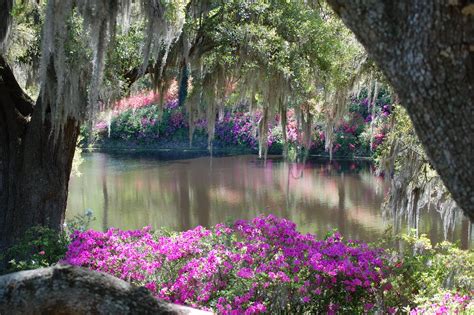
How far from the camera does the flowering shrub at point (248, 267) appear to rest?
14.4ft

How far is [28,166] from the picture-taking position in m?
6.64

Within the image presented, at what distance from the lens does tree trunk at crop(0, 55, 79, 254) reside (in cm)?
662

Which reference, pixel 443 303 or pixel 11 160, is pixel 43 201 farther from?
pixel 443 303

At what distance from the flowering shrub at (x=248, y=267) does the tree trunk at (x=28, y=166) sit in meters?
1.29

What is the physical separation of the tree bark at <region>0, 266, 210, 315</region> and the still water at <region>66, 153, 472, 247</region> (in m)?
7.04

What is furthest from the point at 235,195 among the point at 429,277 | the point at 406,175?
the point at 429,277

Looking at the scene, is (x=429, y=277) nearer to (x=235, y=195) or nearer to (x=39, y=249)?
(x=39, y=249)

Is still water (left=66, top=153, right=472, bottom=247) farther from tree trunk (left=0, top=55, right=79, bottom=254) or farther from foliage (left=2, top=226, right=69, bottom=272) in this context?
foliage (left=2, top=226, right=69, bottom=272)

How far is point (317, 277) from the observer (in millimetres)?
4465

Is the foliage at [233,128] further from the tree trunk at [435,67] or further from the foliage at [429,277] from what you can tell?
the tree trunk at [435,67]

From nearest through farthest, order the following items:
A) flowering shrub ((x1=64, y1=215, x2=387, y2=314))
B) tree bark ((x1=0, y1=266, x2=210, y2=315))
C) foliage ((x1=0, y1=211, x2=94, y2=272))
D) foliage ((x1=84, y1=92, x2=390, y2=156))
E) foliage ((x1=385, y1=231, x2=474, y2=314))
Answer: tree bark ((x1=0, y1=266, x2=210, y2=315)) → flowering shrub ((x1=64, y1=215, x2=387, y2=314)) → foliage ((x1=385, y1=231, x2=474, y2=314)) → foliage ((x1=0, y1=211, x2=94, y2=272)) → foliage ((x1=84, y1=92, x2=390, y2=156))

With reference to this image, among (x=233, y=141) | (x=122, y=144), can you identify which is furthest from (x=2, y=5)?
(x=122, y=144)

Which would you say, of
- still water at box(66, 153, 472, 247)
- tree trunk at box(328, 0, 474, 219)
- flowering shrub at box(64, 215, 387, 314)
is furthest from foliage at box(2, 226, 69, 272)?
still water at box(66, 153, 472, 247)

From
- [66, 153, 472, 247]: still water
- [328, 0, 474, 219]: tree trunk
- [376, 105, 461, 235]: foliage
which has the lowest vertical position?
[66, 153, 472, 247]: still water
